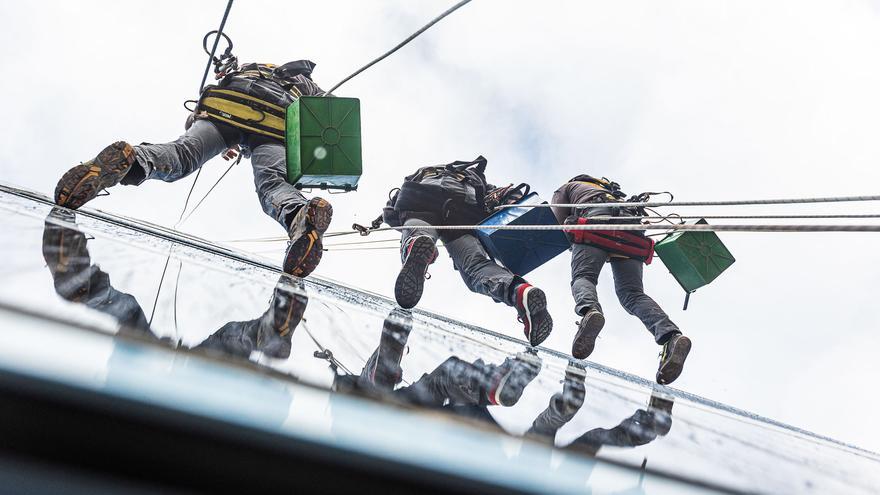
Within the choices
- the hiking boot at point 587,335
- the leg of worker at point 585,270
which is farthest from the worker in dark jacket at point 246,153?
the leg of worker at point 585,270

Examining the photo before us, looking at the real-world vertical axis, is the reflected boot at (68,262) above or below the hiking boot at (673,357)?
below

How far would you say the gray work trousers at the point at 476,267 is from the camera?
3.57 meters

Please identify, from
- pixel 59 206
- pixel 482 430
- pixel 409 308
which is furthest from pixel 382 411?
pixel 409 308

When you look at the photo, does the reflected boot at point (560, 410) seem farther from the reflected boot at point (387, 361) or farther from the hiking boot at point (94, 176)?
the hiking boot at point (94, 176)

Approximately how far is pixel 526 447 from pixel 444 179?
3.64 m

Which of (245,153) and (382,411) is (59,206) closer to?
(245,153)

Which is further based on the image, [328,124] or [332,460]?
[328,124]

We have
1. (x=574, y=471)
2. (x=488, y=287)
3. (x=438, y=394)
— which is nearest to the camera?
(x=574, y=471)

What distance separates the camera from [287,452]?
38 cm

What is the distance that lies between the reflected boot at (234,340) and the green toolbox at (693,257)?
3.65 meters

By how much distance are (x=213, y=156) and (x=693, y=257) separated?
2.90m

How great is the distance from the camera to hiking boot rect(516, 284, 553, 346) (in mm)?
3355

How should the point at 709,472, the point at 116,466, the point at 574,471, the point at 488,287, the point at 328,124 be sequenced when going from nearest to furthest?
the point at 116,466 → the point at 574,471 → the point at 709,472 → the point at 328,124 → the point at 488,287

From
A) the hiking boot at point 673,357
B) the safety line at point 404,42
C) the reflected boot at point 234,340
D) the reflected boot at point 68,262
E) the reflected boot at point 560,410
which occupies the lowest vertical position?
the reflected boot at point 560,410
